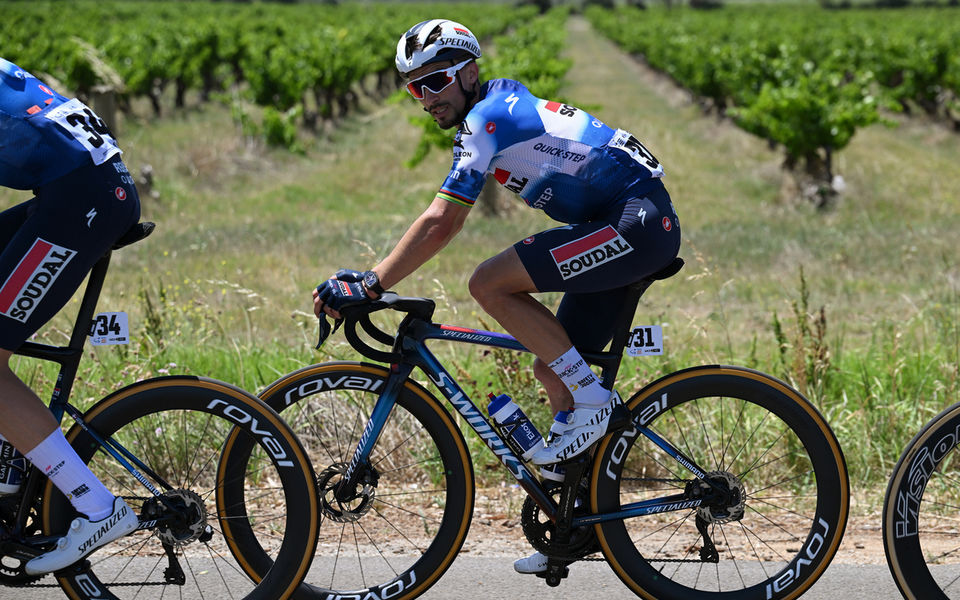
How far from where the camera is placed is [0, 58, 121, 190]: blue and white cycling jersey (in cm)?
322

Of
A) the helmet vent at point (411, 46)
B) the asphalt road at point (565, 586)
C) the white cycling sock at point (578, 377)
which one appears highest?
the helmet vent at point (411, 46)

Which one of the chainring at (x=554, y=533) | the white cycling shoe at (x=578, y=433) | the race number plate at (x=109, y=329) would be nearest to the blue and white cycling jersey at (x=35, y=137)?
the race number plate at (x=109, y=329)

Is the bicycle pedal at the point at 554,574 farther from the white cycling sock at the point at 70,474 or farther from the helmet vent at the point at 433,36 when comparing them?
the helmet vent at the point at 433,36

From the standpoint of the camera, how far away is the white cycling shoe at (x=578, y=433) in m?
3.56

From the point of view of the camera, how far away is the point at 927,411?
5.38 m

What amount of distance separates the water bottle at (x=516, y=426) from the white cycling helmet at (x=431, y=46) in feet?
3.88

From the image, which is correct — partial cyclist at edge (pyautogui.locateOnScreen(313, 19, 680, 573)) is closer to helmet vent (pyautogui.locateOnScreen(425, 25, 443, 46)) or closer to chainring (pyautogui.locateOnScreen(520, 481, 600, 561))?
helmet vent (pyautogui.locateOnScreen(425, 25, 443, 46))

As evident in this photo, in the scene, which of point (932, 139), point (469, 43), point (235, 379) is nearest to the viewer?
point (469, 43)

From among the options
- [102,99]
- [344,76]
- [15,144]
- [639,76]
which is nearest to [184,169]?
[102,99]

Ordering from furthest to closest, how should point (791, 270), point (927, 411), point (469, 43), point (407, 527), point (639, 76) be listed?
point (639, 76), point (791, 270), point (927, 411), point (407, 527), point (469, 43)

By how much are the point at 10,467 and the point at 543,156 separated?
206 cm

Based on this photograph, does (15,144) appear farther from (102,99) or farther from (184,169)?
(184,169)

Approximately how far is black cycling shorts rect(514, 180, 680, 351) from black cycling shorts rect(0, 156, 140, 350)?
4.46 feet

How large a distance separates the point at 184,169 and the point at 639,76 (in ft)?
102
